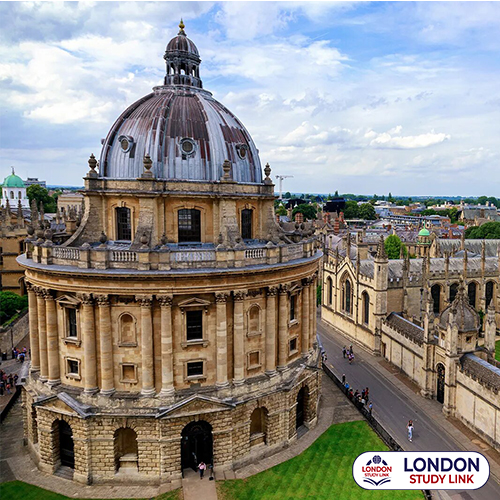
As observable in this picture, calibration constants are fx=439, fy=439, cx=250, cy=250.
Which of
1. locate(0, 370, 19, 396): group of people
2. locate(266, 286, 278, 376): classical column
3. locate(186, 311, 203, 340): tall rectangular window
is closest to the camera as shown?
locate(186, 311, 203, 340): tall rectangular window

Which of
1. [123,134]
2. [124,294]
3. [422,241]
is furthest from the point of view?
A: [422,241]

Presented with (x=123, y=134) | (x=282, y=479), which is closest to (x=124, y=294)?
(x=123, y=134)

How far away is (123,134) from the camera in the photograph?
3350 centimetres

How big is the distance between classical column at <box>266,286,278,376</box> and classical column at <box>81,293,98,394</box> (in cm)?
1210

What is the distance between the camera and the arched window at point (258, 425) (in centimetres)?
3259

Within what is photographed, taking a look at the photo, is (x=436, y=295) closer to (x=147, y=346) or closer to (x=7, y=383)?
(x=147, y=346)

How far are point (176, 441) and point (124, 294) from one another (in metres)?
10.3

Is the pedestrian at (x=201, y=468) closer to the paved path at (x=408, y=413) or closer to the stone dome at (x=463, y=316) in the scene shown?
the paved path at (x=408, y=413)

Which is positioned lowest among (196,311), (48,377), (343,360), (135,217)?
(343,360)

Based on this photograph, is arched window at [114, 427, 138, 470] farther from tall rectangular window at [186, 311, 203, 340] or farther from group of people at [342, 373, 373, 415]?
group of people at [342, 373, 373, 415]

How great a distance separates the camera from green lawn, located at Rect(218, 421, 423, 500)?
2805 cm

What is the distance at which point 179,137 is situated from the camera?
3241 centimetres

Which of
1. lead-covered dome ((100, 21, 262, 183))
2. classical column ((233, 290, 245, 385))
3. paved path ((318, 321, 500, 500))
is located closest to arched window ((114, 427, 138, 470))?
classical column ((233, 290, 245, 385))

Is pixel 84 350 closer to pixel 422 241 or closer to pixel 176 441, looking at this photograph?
pixel 176 441
